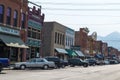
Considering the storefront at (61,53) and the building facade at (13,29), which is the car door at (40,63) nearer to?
the building facade at (13,29)

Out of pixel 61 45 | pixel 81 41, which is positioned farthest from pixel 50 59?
pixel 81 41

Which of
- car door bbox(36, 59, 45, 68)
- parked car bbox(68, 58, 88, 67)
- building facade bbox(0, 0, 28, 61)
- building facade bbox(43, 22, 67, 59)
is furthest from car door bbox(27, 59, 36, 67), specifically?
building facade bbox(43, 22, 67, 59)

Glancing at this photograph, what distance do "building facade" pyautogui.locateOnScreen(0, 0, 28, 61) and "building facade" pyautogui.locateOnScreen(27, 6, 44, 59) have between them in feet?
9.51

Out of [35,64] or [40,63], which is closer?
[35,64]

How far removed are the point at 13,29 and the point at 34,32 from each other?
9.86 m

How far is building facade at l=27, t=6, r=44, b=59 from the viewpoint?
57.1 meters

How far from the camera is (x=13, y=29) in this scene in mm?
49531

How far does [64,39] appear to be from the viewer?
79625 mm

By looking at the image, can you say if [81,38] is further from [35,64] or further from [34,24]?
[35,64]

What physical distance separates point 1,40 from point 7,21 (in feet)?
15.7

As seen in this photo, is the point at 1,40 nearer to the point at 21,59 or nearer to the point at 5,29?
the point at 5,29

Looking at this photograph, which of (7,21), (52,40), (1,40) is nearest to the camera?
(1,40)

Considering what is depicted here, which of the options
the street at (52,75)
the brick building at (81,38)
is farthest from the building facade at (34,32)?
the brick building at (81,38)

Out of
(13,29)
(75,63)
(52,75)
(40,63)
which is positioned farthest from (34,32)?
(52,75)
